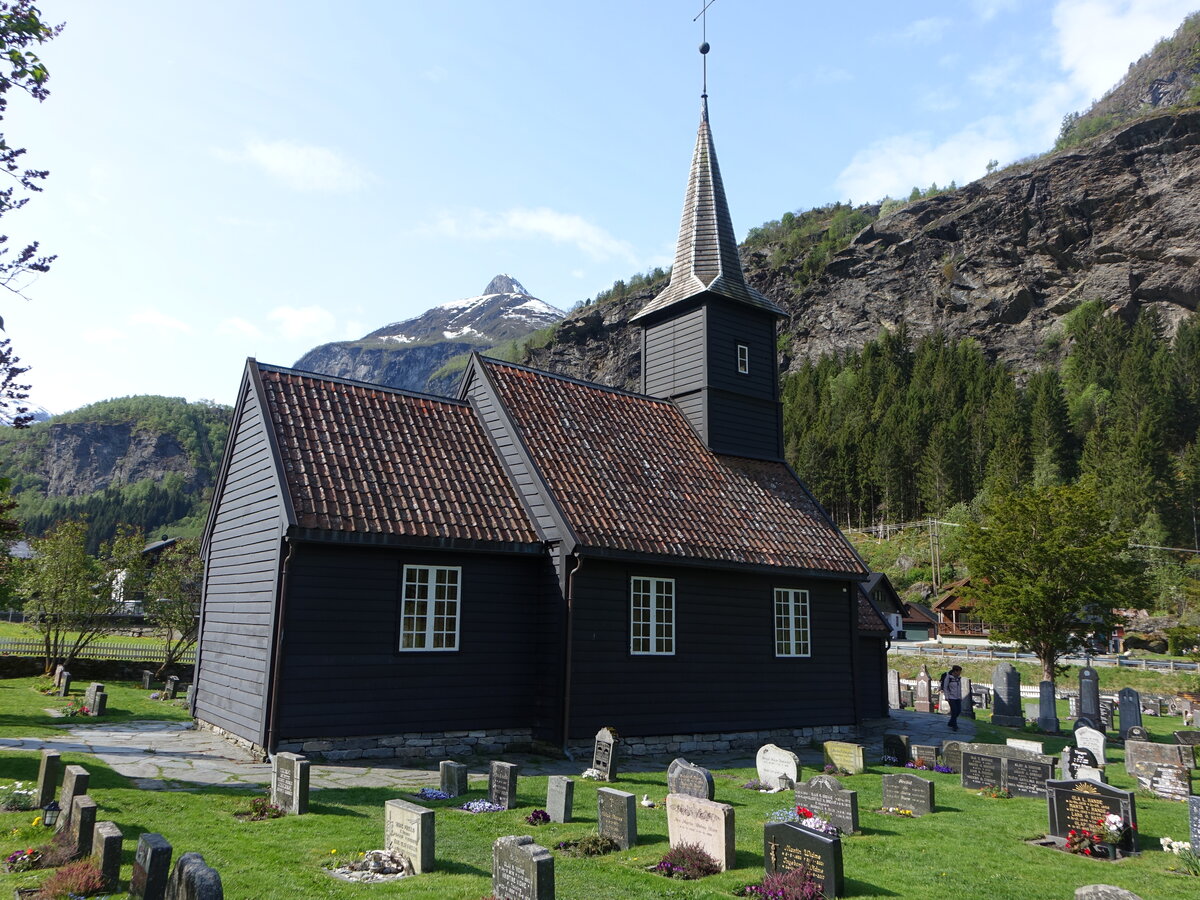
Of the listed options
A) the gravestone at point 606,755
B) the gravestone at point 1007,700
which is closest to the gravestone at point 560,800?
the gravestone at point 606,755

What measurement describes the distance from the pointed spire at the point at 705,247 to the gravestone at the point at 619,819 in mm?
15143

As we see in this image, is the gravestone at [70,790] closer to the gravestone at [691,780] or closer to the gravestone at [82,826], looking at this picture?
the gravestone at [82,826]

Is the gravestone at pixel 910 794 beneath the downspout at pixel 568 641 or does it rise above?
beneath

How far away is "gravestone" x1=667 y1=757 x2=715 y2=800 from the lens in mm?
10375

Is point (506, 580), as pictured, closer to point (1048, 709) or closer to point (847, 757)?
point (847, 757)

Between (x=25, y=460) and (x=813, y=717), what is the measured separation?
217817mm

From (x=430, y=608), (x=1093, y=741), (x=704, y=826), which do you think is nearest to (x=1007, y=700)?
(x=1093, y=741)

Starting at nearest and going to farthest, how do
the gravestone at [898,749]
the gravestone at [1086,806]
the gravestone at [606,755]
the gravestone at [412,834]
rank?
the gravestone at [412,834], the gravestone at [1086,806], the gravestone at [606,755], the gravestone at [898,749]

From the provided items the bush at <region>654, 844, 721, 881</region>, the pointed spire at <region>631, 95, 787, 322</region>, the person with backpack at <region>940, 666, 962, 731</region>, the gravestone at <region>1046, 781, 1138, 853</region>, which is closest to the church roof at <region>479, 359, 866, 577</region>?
the pointed spire at <region>631, 95, 787, 322</region>

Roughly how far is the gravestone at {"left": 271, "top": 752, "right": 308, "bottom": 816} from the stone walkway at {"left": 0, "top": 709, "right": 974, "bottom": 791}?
1.39 m

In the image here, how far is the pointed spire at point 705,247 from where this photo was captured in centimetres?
2228

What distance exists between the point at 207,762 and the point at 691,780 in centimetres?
777

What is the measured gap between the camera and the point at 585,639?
15.3 m

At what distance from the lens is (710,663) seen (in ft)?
56.5
